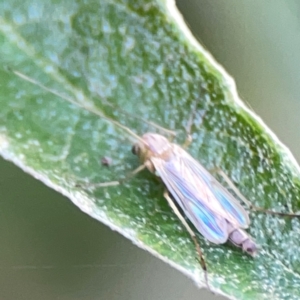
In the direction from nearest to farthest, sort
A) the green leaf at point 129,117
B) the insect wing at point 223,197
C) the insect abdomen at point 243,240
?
the green leaf at point 129,117
the insect abdomen at point 243,240
the insect wing at point 223,197

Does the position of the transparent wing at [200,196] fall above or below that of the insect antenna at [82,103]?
above

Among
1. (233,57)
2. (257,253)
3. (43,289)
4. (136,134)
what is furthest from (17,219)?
(233,57)

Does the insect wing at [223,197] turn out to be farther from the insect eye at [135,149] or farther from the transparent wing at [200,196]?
the insect eye at [135,149]

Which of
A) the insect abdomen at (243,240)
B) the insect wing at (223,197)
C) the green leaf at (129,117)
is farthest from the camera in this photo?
the insect wing at (223,197)

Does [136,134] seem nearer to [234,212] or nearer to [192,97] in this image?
[192,97]

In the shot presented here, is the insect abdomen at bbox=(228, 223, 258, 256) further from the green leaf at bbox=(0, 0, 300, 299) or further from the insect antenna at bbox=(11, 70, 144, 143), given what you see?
the insect antenna at bbox=(11, 70, 144, 143)

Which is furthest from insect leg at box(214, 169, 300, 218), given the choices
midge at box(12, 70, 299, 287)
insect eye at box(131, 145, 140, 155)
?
insect eye at box(131, 145, 140, 155)

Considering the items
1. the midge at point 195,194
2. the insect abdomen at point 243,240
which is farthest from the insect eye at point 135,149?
the insect abdomen at point 243,240

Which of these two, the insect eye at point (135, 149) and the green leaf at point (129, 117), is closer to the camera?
the green leaf at point (129, 117)
